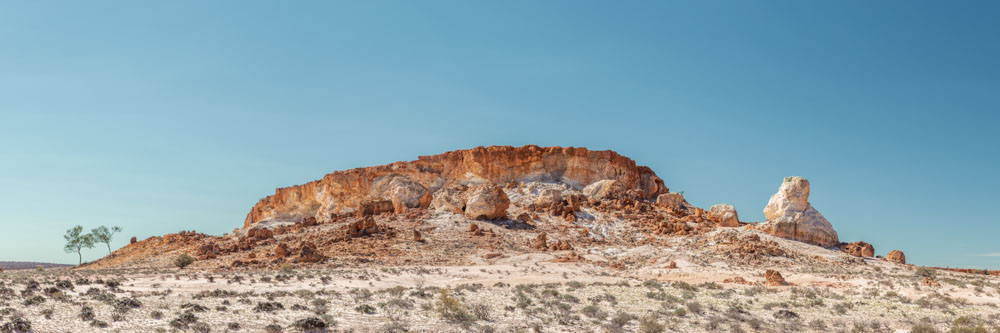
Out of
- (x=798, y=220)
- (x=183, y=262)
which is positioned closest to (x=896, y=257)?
(x=798, y=220)

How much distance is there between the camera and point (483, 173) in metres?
61.2

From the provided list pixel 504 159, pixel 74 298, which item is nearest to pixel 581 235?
Answer: pixel 504 159

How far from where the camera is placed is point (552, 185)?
5878 centimetres

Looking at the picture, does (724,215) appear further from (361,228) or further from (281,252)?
(281,252)

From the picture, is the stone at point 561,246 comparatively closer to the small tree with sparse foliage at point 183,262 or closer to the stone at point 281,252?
the stone at point 281,252

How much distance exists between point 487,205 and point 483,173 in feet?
47.7

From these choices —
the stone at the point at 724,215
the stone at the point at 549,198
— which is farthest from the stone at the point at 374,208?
the stone at the point at 724,215

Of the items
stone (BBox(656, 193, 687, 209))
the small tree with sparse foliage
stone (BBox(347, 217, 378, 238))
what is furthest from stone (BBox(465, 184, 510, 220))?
the small tree with sparse foliage

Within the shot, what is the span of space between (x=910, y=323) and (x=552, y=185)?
1726 inches

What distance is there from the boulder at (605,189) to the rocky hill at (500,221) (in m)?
0.14

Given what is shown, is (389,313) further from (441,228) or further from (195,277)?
(441,228)

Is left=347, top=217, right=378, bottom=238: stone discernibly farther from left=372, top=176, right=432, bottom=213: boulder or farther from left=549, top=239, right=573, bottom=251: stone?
left=549, top=239, right=573, bottom=251: stone

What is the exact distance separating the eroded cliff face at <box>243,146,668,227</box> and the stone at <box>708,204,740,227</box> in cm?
977

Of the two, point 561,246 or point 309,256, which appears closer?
point 309,256
